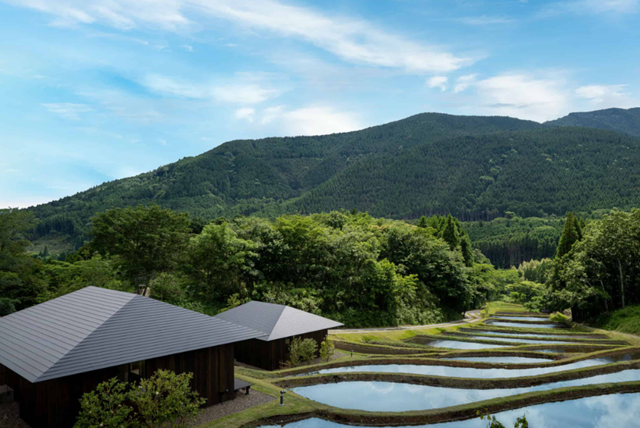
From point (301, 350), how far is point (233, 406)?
6390 mm

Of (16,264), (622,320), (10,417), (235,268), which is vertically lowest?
(622,320)

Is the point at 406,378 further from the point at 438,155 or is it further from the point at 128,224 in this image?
the point at 438,155

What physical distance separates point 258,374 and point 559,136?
202m

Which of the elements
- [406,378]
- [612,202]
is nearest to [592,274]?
[406,378]

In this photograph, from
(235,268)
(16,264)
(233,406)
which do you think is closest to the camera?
(233,406)

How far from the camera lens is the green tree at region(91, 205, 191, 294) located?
30.9 m

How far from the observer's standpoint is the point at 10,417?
12.3 metres

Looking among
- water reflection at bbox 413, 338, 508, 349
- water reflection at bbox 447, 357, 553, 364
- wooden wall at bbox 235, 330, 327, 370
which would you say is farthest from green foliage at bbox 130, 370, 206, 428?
water reflection at bbox 413, 338, 508, 349

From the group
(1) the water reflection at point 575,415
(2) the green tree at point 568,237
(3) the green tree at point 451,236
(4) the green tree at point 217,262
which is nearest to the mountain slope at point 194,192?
(3) the green tree at point 451,236

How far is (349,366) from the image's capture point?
18016mm

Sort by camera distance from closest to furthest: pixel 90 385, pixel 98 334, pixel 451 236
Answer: pixel 90 385
pixel 98 334
pixel 451 236

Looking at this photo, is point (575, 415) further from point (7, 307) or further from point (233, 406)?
point (7, 307)

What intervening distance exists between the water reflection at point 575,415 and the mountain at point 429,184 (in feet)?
406

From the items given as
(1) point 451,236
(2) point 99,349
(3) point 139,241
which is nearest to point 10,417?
(2) point 99,349
